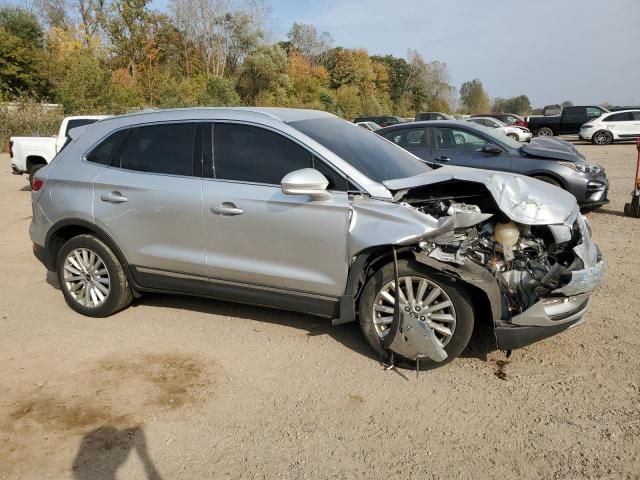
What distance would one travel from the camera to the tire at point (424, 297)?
3574mm

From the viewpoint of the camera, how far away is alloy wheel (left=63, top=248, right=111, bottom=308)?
15.8ft

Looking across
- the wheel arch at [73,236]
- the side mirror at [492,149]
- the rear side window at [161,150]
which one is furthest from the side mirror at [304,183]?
the side mirror at [492,149]

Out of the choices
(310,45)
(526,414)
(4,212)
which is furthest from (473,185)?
(310,45)

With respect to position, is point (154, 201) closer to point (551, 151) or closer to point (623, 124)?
point (551, 151)

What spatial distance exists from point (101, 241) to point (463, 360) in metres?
3.23

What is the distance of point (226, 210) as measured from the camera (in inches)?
163

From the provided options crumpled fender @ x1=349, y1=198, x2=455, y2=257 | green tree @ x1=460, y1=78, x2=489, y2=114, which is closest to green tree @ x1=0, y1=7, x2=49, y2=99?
crumpled fender @ x1=349, y1=198, x2=455, y2=257

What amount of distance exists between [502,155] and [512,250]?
528 centimetres

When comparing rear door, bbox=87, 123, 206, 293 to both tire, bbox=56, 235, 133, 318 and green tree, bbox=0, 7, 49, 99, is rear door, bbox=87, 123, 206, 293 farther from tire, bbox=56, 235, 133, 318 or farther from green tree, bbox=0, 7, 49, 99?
green tree, bbox=0, 7, 49, 99

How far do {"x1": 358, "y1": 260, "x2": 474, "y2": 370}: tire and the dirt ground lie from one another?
0.53 ft

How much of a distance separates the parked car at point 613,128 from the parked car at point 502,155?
1867cm

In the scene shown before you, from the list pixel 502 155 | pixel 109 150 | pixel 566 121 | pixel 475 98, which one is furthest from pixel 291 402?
pixel 475 98

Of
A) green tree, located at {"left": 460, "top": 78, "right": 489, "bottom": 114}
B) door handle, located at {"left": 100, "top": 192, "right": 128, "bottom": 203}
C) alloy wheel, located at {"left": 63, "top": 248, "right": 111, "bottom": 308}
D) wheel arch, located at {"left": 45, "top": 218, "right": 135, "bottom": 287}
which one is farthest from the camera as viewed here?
green tree, located at {"left": 460, "top": 78, "right": 489, "bottom": 114}

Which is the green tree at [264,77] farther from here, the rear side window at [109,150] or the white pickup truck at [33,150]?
the rear side window at [109,150]
